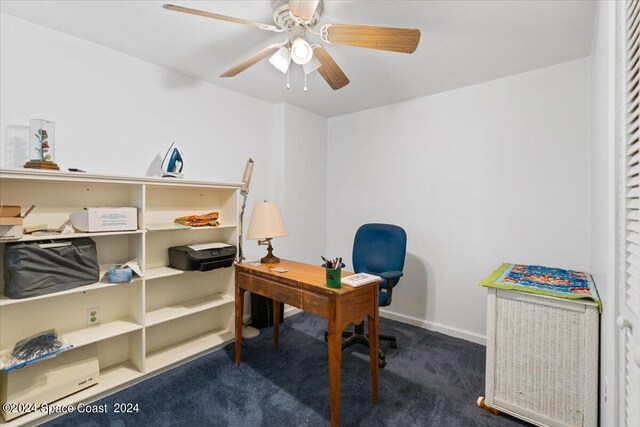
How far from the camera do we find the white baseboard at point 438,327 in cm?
277

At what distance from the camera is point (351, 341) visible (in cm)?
259

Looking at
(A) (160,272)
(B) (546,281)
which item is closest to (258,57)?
(A) (160,272)

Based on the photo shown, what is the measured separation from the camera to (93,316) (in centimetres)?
217

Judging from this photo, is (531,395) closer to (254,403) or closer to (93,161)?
(254,403)

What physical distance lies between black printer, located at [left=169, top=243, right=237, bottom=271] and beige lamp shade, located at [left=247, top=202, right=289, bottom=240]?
0.40 meters

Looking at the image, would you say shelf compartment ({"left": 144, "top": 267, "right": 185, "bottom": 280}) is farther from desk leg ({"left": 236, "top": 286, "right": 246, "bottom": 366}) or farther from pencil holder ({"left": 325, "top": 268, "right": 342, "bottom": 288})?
pencil holder ({"left": 325, "top": 268, "right": 342, "bottom": 288})

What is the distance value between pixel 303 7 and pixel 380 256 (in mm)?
2089

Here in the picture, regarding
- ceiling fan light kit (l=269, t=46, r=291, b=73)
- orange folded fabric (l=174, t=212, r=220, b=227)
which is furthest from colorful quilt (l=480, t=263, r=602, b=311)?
orange folded fabric (l=174, t=212, r=220, b=227)

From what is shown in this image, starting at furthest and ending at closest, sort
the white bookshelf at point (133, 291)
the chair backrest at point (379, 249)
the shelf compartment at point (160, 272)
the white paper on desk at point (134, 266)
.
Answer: the chair backrest at point (379, 249)
the shelf compartment at point (160, 272)
the white paper on desk at point (134, 266)
the white bookshelf at point (133, 291)

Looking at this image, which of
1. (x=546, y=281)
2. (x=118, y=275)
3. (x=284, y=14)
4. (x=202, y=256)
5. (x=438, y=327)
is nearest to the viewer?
(x=284, y=14)

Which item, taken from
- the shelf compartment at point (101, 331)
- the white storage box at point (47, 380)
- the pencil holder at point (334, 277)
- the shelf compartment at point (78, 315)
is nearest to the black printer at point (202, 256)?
the shelf compartment at point (78, 315)

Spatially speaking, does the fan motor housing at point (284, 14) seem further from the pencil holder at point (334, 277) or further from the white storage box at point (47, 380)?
the white storage box at point (47, 380)

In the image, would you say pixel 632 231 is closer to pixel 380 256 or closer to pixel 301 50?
pixel 301 50

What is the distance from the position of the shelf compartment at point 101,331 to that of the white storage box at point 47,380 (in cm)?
11
